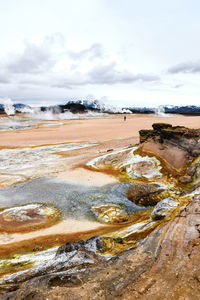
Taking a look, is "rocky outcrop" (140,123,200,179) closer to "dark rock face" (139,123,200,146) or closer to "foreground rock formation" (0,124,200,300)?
"dark rock face" (139,123,200,146)

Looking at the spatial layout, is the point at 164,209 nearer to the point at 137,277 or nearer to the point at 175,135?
the point at 137,277

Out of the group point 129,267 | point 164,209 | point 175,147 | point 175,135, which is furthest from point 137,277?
point 175,135

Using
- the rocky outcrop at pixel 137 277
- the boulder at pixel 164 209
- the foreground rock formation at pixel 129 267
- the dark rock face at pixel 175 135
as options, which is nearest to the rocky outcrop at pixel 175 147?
the dark rock face at pixel 175 135

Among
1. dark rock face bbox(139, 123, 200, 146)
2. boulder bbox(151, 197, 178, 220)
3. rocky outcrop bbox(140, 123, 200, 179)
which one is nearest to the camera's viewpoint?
boulder bbox(151, 197, 178, 220)

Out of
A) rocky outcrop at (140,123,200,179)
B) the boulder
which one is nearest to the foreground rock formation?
the boulder

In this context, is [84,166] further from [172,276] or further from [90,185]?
[172,276]

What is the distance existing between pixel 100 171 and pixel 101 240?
13779 mm

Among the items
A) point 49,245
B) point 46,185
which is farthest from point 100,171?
point 49,245

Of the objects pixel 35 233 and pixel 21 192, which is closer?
pixel 35 233

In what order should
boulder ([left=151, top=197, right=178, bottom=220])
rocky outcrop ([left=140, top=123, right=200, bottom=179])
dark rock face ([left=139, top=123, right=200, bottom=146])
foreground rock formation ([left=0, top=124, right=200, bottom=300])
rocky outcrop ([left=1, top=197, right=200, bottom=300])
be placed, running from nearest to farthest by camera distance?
rocky outcrop ([left=1, top=197, right=200, bottom=300]) < foreground rock formation ([left=0, top=124, right=200, bottom=300]) < boulder ([left=151, top=197, right=178, bottom=220]) < rocky outcrop ([left=140, top=123, right=200, bottom=179]) < dark rock face ([left=139, top=123, right=200, bottom=146])

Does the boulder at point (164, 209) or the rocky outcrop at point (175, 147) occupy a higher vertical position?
the rocky outcrop at point (175, 147)

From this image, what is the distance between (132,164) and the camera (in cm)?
2264

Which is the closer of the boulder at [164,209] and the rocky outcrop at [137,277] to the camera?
the rocky outcrop at [137,277]

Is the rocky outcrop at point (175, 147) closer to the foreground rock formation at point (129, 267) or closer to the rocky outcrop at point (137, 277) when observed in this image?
the foreground rock formation at point (129, 267)
